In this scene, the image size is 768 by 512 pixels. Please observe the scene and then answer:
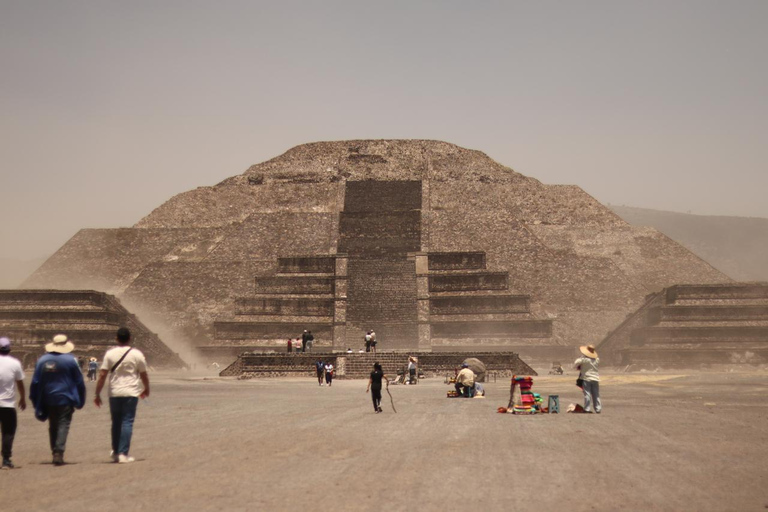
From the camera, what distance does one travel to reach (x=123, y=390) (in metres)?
9.11

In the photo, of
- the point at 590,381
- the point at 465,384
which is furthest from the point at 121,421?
the point at 465,384

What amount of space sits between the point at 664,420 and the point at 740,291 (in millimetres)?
24797

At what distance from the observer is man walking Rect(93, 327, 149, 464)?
29.6 ft

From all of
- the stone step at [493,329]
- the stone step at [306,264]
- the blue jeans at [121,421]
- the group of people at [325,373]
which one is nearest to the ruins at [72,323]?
the stone step at [306,264]

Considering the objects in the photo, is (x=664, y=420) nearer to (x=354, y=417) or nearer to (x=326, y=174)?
(x=354, y=417)

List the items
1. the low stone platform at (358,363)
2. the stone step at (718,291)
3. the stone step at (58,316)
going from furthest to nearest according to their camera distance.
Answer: the stone step at (58,316) → the stone step at (718,291) → the low stone platform at (358,363)

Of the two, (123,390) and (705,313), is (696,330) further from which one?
(123,390)

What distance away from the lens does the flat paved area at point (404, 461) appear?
705cm

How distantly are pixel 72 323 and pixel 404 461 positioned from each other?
30402 mm

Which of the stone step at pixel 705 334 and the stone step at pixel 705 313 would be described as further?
the stone step at pixel 705 313

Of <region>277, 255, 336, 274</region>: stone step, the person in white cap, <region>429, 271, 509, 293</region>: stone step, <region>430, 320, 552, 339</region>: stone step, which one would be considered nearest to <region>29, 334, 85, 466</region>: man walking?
the person in white cap

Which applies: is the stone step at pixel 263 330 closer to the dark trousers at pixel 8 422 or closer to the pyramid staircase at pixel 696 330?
the pyramid staircase at pixel 696 330

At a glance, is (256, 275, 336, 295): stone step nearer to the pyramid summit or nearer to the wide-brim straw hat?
the pyramid summit

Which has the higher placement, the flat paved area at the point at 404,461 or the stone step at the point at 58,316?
the stone step at the point at 58,316
